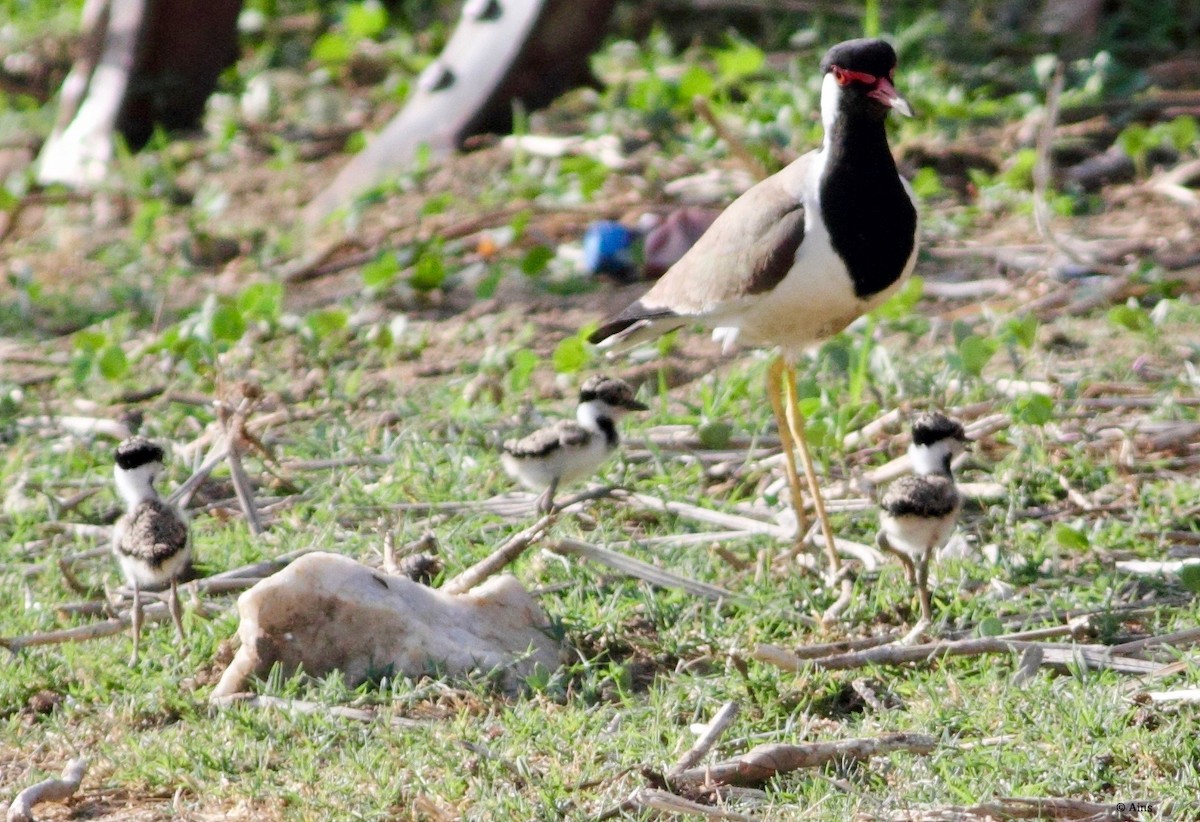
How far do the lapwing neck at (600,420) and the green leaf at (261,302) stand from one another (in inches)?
90.2

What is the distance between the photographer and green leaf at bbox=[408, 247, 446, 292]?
311 inches

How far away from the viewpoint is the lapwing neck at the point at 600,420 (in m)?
5.66

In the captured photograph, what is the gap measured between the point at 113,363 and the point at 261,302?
2.33 feet

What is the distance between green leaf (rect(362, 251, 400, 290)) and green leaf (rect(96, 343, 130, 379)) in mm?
1223

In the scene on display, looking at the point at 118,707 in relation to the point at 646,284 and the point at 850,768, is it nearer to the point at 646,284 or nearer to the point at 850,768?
the point at 850,768

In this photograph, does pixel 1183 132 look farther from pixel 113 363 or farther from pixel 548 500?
pixel 113 363

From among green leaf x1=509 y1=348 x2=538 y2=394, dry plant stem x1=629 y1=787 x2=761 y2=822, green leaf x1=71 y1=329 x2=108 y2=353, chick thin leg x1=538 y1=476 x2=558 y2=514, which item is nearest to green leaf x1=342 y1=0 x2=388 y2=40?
green leaf x1=71 y1=329 x2=108 y2=353

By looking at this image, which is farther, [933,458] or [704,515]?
[704,515]

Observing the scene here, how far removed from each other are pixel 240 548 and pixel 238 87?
6.03 metres

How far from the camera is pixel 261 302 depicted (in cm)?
751

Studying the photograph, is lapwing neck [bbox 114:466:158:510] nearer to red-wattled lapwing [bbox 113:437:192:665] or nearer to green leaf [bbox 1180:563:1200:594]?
red-wattled lapwing [bbox 113:437:192:665]

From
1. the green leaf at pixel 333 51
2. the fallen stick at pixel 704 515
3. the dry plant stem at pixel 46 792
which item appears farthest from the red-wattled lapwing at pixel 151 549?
the green leaf at pixel 333 51

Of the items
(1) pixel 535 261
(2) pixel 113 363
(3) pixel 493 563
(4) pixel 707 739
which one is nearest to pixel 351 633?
(3) pixel 493 563

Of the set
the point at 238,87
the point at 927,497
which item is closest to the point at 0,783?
the point at 927,497
